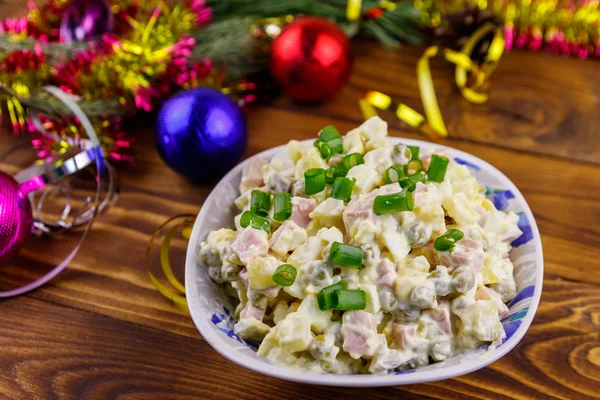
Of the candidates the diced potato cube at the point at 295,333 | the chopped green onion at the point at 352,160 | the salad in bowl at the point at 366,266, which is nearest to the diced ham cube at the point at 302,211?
the salad in bowl at the point at 366,266

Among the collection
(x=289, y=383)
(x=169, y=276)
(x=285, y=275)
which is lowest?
(x=289, y=383)

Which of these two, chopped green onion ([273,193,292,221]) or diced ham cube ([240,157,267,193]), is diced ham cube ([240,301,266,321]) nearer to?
chopped green onion ([273,193,292,221])

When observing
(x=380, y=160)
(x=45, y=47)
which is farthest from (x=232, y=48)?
(x=380, y=160)

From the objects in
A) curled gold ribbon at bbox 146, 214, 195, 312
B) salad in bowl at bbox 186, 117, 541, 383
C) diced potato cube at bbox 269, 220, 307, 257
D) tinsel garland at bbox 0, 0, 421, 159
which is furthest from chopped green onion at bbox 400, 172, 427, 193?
tinsel garland at bbox 0, 0, 421, 159

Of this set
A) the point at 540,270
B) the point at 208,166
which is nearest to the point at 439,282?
the point at 540,270

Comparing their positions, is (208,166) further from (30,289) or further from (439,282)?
(439,282)

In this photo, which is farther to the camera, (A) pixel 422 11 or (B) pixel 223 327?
(A) pixel 422 11

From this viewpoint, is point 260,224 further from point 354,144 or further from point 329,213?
point 354,144
